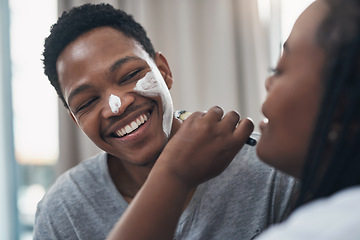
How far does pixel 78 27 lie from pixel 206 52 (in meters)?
1.14

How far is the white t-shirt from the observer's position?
38 cm

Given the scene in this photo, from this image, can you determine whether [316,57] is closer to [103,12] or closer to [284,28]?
[103,12]

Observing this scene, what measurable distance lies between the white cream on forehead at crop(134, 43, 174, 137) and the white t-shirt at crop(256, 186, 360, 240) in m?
0.57

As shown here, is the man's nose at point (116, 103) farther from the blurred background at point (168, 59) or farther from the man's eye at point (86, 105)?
the blurred background at point (168, 59)

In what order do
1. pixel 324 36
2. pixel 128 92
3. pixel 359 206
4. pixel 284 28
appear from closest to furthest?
1. pixel 359 206
2. pixel 324 36
3. pixel 128 92
4. pixel 284 28

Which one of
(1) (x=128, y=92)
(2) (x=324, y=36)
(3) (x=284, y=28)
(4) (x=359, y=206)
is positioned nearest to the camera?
(4) (x=359, y=206)

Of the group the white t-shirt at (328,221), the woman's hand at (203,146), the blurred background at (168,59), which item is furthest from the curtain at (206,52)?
the white t-shirt at (328,221)

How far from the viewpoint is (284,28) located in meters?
1.96

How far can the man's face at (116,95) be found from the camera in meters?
0.92

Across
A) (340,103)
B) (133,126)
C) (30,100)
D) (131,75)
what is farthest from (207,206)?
(30,100)

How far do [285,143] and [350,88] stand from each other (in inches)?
5.3

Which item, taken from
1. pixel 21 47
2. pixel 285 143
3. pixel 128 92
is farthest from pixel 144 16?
pixel 285 143

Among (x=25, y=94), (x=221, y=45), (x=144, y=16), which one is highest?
(x=144, y=16)

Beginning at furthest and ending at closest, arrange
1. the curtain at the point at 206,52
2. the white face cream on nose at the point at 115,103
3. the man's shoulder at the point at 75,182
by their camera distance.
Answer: the curtain at the point at 206,52, the man's shoulder at the point at 75,182, the white face cream on nose at the point at 115,103
